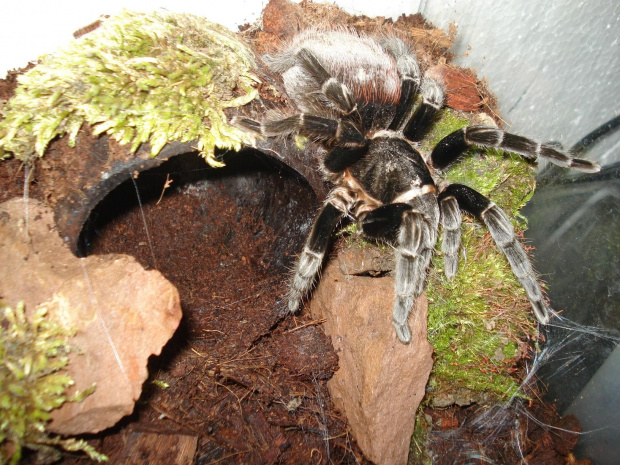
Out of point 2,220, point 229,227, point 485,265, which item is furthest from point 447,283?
point 2,220

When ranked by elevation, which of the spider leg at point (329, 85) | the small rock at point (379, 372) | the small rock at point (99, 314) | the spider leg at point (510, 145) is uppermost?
the spider leg at point (510, 145)

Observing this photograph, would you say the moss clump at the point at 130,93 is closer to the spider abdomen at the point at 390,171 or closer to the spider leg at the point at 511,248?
the spider abdomen at the point at 390,171

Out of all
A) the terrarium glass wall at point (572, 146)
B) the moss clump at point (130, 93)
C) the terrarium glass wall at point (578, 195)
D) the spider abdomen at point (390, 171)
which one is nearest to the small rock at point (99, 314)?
the moss clump at point (130, 93)

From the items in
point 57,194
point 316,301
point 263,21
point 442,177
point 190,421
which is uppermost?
point 263,21

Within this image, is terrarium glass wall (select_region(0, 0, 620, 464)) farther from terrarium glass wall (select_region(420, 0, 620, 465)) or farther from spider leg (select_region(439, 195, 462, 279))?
spider leg (select_region(439, 195, 462, 279))

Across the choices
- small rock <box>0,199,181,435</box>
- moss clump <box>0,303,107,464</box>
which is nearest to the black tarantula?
small rock <box>0,199,181,435</box>

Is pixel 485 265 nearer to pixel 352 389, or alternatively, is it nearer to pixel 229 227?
pixel 352 389
